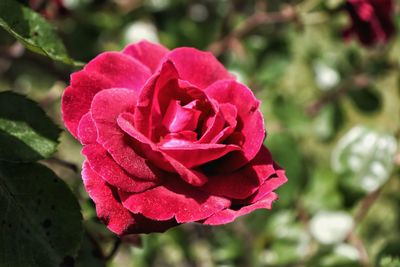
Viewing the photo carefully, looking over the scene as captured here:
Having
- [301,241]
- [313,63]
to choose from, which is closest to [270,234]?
[301,241]

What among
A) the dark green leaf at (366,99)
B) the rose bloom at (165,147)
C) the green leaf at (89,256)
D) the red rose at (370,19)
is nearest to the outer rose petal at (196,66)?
the rose bloom at (165,147)

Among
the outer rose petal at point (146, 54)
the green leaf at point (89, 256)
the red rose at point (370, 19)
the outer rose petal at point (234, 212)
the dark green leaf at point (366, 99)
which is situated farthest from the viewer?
the dark green leaf at point (366, 99)

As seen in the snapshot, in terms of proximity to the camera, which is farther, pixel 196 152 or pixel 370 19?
pixel 370 19

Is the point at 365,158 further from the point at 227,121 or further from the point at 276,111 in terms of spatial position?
the point at 227,121

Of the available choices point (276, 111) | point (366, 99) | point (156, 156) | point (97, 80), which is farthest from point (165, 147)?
point (366, 99)

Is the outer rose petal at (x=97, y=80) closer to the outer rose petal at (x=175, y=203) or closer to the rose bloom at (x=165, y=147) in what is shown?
the rose bloom at (x=165, y=147)

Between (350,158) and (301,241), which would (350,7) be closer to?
(350,158)
